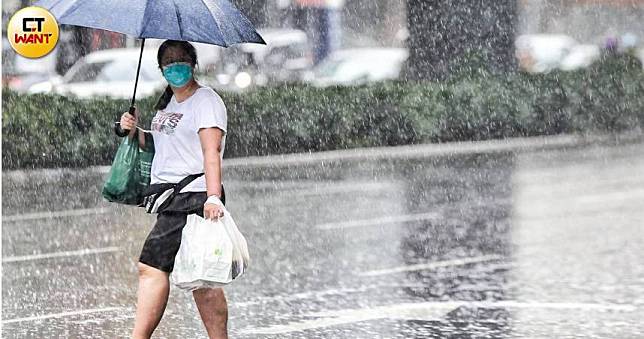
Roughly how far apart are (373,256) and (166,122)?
15.2 feet

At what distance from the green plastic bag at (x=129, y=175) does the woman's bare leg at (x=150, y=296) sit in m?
0.33

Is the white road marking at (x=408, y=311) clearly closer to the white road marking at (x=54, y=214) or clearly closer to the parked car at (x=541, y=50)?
the white road marking at (x=54, y=214)

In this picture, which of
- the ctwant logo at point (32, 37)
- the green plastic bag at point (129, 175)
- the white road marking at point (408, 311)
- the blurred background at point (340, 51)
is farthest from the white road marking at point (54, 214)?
the green plastic bag at point (129, 175)

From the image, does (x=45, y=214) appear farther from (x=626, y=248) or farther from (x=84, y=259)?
(x=626, y=248)

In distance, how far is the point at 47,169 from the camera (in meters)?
18.7

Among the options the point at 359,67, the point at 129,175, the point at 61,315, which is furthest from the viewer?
the point at 359,67

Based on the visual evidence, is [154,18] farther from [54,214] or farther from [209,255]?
[54,214]

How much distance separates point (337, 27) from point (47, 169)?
27521 mm

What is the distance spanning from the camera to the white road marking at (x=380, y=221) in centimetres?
1319

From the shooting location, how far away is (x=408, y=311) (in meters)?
8.84

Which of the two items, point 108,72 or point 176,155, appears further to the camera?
point 108,72

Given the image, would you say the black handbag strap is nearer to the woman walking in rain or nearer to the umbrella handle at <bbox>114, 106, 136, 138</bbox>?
the woman walking in rain

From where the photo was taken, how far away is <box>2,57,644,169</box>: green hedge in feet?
63.1

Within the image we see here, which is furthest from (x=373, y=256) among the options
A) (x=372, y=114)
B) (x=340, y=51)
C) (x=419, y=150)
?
(x=340, y=51)
